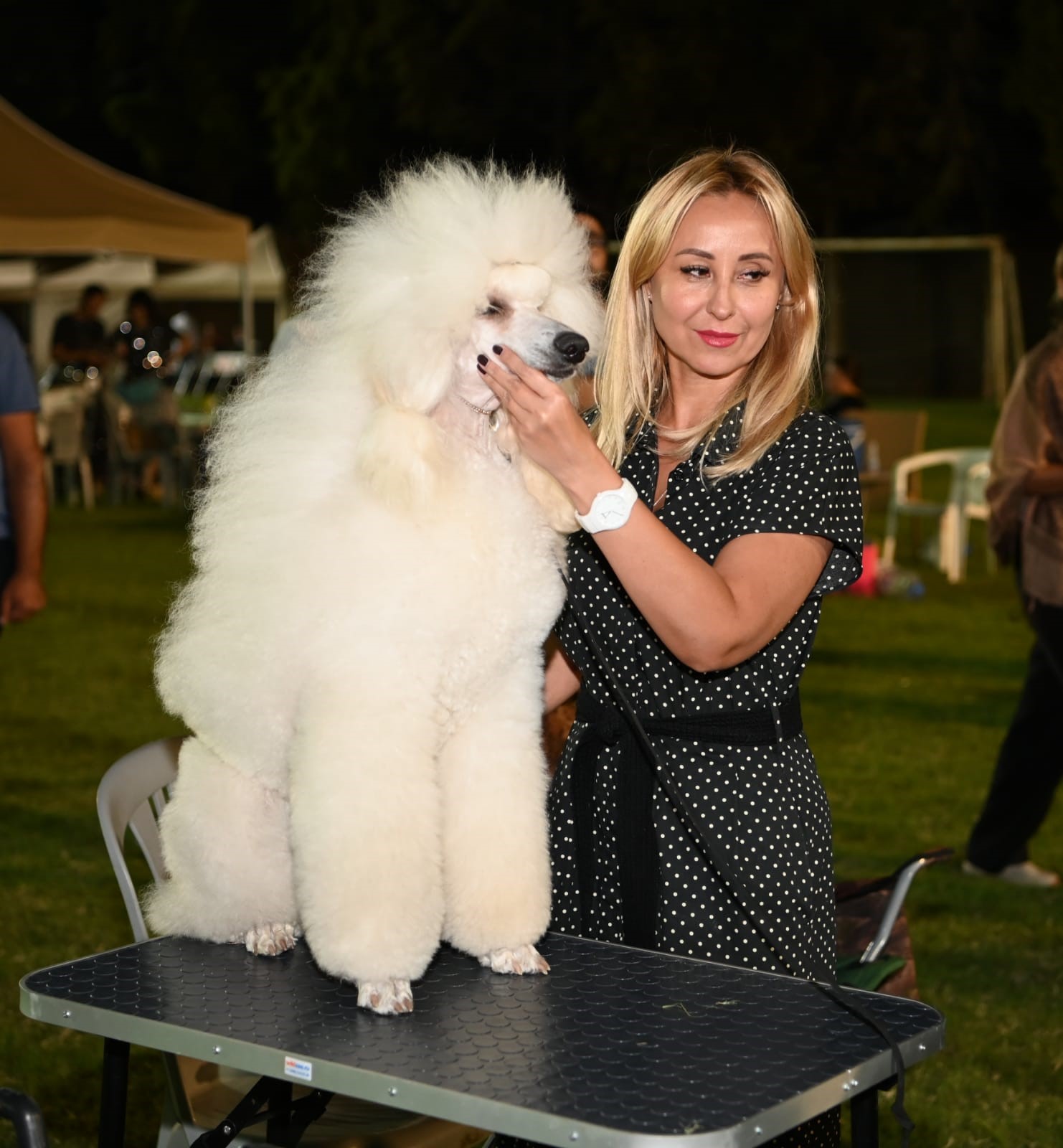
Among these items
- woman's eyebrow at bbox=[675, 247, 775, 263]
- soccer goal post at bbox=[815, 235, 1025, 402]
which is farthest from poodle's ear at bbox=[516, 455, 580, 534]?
soccer goal post at bbox=[815, 235, 1025, 402]

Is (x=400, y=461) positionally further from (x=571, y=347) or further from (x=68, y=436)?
(x=68, y=436)

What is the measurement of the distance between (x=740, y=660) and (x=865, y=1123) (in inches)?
20.4

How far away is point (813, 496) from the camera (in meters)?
1.97

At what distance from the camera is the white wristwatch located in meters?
1.78

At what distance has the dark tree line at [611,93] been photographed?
90.4ft

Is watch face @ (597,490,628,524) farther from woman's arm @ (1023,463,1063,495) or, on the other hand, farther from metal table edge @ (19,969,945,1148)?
woman's arm @ (1023,463,1063,495)

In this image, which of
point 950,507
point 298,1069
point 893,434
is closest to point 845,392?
point 893,434

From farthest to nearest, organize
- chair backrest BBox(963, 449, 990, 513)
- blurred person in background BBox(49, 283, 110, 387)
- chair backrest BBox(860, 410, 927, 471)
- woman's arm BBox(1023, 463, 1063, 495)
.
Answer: blurred person in background BBox(49, 283, 110, 387), chair backrest BBox(860, 410, 927, 471), chair backrest BBox(963, 449, 990, 513), woman's arm BBox(1023, 463, 1063, 495)

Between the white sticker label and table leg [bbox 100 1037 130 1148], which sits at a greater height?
the white sticker label

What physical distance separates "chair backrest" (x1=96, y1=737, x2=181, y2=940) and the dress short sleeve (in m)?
0.95

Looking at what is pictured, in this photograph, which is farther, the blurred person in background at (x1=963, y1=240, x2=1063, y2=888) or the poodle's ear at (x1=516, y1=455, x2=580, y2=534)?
the blurred person in background at (x1=963, y1=240, x2=1063, y2=888)

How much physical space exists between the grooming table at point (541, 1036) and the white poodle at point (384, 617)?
2.7 inches

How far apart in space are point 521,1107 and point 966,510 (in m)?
9.09

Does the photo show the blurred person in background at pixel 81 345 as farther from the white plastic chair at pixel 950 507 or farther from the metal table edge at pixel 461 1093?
the metal table edge at pixel 461 1093
